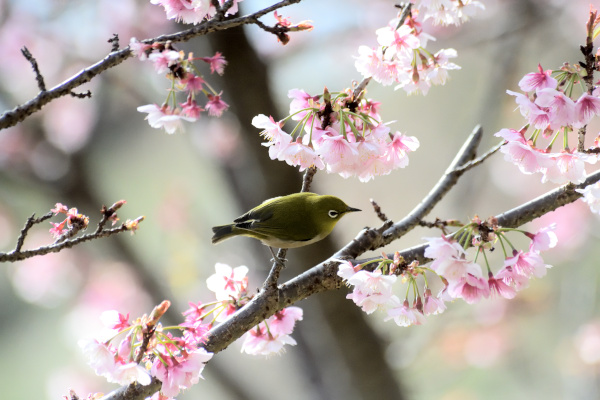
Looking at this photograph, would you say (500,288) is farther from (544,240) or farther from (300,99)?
(300,99)

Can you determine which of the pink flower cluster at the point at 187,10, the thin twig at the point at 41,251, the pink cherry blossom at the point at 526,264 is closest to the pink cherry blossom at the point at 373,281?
the pink cherry blossom at the point at 526,264

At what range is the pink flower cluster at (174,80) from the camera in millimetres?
985

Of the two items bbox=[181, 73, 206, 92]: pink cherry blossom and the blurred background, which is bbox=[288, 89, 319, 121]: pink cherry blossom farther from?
the blurred background

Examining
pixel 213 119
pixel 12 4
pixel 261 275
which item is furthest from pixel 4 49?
pixel 261 275

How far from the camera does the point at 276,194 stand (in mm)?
2455

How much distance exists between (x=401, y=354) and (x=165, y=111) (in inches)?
73.1

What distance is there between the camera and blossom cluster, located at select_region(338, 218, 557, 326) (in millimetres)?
923

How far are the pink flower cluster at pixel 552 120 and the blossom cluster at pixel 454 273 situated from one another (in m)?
0.11

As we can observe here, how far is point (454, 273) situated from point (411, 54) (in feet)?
1.65

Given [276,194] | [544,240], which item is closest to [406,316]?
[544,240]

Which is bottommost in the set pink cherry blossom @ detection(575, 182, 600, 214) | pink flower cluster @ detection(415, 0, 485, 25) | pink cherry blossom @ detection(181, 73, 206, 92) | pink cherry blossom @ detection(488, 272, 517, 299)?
pink cherry blossom @ detection(488, 272, 517, 299)

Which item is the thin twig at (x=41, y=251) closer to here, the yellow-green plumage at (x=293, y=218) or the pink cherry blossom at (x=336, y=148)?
the pink cherry blossom at (x=336, y=148)

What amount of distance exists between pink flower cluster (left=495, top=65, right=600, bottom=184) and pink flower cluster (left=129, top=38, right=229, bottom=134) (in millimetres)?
550

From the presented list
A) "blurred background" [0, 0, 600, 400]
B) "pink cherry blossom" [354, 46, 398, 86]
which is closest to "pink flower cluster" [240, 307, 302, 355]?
"pink cherry blossom" [354, 46, 398, 86]
